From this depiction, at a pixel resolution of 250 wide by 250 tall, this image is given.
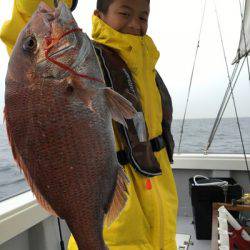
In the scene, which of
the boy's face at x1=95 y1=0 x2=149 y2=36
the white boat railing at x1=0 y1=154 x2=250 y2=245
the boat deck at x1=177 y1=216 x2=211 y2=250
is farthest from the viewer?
the boat deck at x1=177 y1=216 x2=211 y2=250

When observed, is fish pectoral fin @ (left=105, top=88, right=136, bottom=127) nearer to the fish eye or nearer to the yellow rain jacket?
the fish eye

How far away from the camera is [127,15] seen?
1.67 meters

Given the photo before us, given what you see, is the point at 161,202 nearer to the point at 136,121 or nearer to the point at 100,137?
the point at 136,121

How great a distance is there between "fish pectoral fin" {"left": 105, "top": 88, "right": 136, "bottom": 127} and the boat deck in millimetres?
3115

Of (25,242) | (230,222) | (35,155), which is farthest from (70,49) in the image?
(230,222)

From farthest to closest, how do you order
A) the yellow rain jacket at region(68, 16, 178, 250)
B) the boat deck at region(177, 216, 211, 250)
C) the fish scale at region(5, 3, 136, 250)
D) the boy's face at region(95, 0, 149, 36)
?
the boat deck at region(177, 216, 211, 250)
the boy's face at region(95, 0, 149, 36)
the yellow rain jacket at region(68, 16, 178, 250)
the fish scale at region(5, 3, 136, 250)

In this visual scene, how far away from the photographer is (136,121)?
154cm

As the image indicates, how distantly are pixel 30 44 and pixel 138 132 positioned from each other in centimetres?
70

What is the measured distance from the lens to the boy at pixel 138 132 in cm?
153

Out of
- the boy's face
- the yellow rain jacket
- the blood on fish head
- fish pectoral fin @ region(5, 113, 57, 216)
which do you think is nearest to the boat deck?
the yellow rain jacket

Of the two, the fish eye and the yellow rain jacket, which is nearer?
the fish eye

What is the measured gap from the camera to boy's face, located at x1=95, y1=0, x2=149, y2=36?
5.45 ft

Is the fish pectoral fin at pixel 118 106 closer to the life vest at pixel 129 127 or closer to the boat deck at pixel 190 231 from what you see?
the life vest at pixel 129 127

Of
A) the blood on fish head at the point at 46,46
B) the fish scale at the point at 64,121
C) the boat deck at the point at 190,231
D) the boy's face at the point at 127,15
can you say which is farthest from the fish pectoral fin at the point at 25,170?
the boat deck at the point at 190,231
